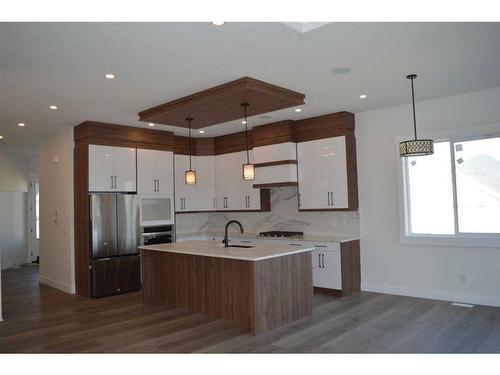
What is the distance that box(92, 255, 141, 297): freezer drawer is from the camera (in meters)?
6.14

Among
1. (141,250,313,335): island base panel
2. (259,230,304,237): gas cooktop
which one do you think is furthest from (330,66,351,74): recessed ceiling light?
(259,230,304,237): gas cooktop

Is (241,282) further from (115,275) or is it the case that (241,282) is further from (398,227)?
(115,275)

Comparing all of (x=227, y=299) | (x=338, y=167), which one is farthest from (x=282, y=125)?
(x=227, y=299)

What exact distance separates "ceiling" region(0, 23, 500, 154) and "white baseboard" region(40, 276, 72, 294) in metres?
2.92

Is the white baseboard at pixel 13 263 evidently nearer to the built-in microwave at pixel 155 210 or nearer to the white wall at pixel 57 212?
the white wall at pixel 57 212

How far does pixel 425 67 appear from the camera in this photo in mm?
4117

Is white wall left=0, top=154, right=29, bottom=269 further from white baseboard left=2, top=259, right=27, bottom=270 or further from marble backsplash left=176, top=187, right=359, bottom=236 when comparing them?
marble backsplash left=176, top=187, right=359, bottom=236

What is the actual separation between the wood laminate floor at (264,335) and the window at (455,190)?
1047mm

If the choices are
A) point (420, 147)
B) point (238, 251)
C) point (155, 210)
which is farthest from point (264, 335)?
point (155, 210)

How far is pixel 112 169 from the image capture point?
6453 millimetres
